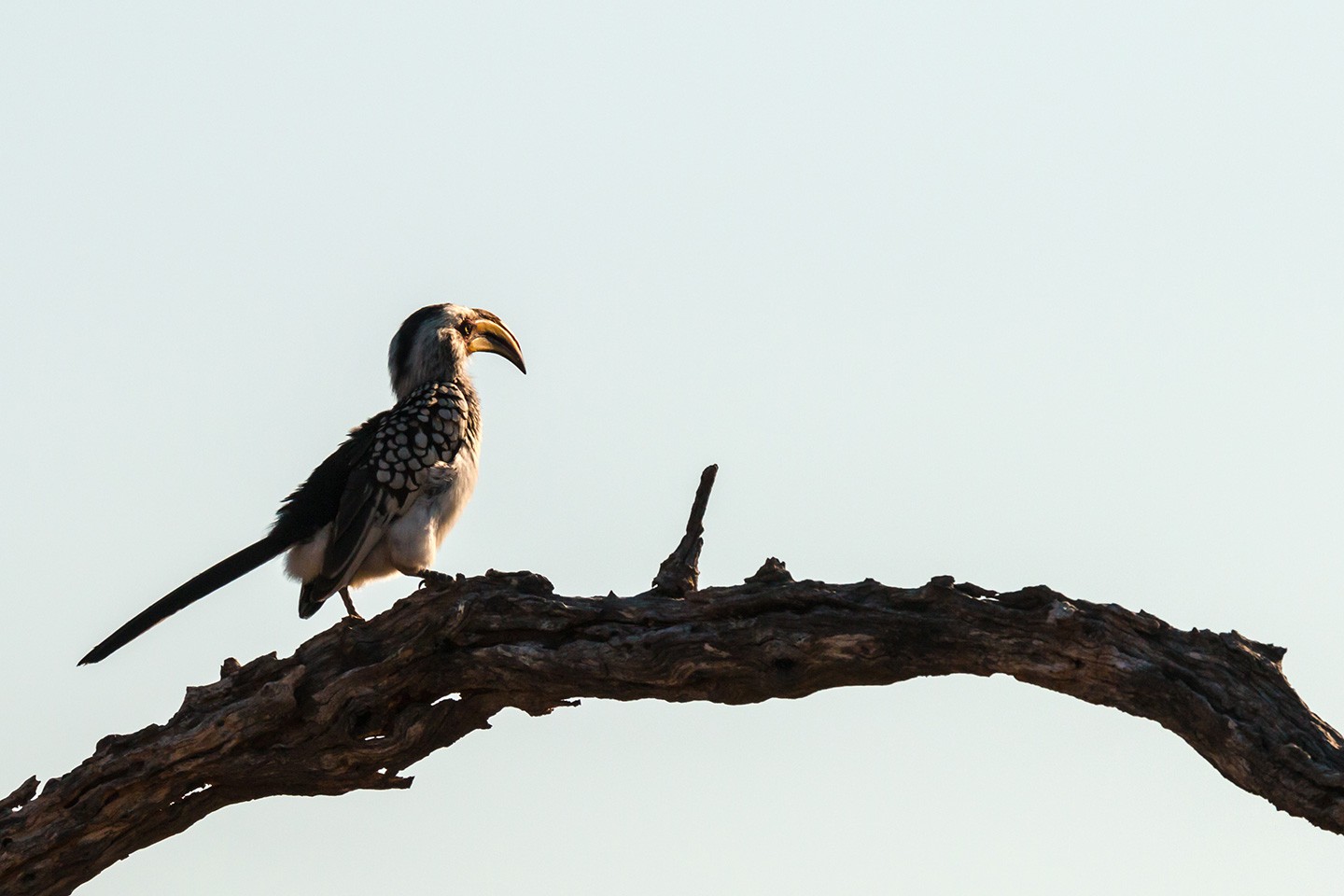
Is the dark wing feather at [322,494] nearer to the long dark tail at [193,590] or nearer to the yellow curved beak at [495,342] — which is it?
the long dark tail at [193,590]

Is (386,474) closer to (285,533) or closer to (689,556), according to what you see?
(285,533)

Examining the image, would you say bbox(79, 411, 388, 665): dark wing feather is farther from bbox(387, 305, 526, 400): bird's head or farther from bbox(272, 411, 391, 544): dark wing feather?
bbox(387, 305, 526, 400): bird's head

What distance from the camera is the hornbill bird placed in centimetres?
643

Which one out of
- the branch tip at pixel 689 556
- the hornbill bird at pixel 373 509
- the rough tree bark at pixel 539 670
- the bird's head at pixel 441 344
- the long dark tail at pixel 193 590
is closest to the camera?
the rough tree bark at pixel 539 670

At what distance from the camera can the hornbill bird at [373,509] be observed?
21.1 feet

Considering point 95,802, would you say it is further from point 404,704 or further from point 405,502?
point 405,502

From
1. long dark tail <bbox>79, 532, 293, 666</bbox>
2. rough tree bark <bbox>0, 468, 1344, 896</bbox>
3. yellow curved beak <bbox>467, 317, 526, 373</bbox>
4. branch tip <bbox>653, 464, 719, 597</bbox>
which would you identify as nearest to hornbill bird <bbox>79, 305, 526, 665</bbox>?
long dark tail <bbox>79, 532, 293, 666</bbox>

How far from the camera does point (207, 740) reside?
201 inches

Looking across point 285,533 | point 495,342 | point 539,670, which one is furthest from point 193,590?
point 495,342

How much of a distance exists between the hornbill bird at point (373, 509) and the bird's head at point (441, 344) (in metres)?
0.38

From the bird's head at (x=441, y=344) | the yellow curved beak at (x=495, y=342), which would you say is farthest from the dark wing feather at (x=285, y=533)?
the yellow curved beak at (x=495, y=342)

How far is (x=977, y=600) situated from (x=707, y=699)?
0.86 meters

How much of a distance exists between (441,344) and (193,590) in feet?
6.45

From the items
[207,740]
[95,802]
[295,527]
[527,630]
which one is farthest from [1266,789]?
[295,527]
